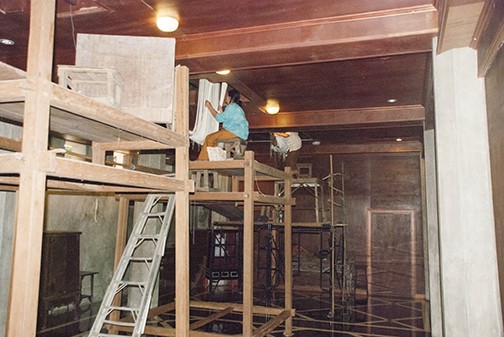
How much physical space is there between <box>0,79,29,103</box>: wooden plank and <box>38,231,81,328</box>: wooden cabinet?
5.38 m

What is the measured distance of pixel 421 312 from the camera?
7.67 meters

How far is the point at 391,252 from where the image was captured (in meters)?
9.79

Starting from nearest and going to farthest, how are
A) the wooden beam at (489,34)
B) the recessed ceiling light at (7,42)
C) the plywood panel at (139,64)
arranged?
the wooden beam at (489,34), the plywood panel at (139,64), the recessed ceiling light at (7,42)

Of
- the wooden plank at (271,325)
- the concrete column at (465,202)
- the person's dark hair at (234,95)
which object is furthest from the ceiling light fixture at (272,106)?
the concrete column at (465,202)

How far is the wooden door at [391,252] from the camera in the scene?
31.5ft

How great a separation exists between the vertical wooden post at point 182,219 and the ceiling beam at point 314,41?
0.88 metres

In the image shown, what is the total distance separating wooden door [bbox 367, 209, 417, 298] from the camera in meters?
9.60

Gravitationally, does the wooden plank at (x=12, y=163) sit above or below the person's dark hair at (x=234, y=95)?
below

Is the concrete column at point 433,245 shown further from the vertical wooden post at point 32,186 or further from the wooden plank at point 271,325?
the vertical wooden post at point 32,186

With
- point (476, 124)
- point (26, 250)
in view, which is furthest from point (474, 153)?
point (26, 250)

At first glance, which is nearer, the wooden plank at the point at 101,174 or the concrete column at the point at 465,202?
the wooden plank at the point at 101,174

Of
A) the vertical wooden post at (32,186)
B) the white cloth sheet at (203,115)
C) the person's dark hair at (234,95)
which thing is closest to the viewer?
the vertical wooden post at (32,186)

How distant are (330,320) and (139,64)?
18.2 ft

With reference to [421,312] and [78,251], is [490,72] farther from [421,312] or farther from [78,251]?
[78,251]
